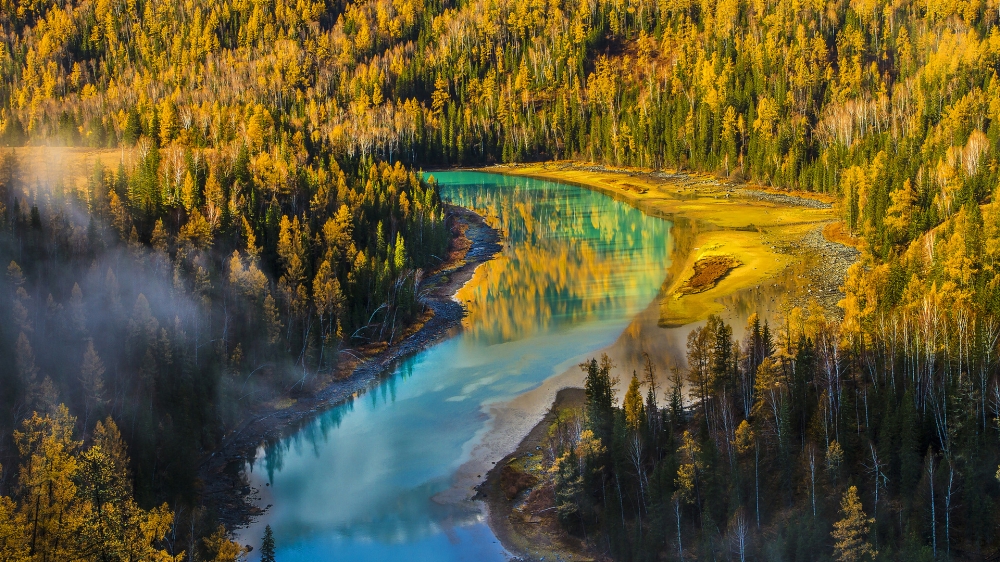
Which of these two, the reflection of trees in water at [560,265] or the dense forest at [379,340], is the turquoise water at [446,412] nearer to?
the reflection of trees in water at [560,265]

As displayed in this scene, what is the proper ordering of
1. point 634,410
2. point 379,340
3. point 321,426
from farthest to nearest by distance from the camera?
point 379,340
point 321,426
point 634,410

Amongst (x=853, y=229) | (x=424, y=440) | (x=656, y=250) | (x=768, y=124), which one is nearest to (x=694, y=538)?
(x=424, y=440)

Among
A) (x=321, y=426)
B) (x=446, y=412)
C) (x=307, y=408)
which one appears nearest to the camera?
(x=321, y=426)

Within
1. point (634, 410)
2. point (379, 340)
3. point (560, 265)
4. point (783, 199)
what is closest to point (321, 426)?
point (379, 340)

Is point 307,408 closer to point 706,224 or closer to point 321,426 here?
point 321,426

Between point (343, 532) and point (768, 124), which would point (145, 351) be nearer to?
point (343, 532)

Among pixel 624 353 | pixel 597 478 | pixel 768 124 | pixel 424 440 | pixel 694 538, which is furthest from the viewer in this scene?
pixel 768 124
